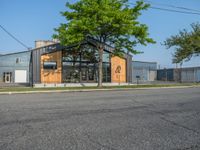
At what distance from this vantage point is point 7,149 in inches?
199

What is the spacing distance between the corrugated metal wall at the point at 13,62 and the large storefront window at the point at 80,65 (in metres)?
22.4

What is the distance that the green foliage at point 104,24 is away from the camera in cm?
2847

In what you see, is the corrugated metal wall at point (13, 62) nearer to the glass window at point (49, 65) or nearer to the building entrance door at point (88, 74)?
the glass window at point (49, 65)

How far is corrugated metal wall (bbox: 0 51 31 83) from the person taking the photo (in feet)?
185

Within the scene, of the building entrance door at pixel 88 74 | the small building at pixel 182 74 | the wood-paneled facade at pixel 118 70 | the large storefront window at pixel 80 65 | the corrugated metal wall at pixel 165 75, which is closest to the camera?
the large storefront window at pixel 80 65

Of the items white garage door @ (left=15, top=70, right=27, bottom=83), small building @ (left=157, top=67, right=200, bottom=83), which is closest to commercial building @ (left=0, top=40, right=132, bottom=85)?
white garage door @ (left=15, top=70, right=27, bottom=83)

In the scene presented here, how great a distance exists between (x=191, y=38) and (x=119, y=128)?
44.1 metres

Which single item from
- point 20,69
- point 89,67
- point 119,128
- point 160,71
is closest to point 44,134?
point 119,128

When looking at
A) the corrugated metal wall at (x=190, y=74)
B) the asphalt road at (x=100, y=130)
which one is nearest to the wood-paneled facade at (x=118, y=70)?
the corrugated metal wall at (x=190, y=74)

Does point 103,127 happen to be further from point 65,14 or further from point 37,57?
point 37,57

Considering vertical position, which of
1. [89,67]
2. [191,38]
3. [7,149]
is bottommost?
[7,149]

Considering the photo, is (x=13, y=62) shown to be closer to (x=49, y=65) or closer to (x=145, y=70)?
(x=49, y=65)

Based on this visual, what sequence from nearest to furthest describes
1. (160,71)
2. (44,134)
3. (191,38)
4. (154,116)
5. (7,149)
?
(7,149) < (44,134) < (154,116) < (191,38) < (160,71)

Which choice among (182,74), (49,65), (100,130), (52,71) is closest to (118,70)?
(52,71)
